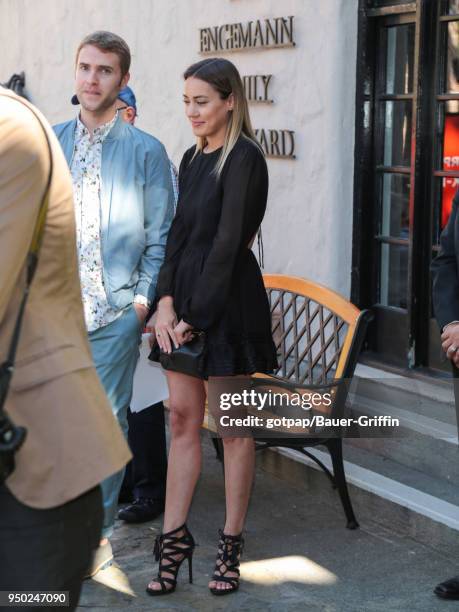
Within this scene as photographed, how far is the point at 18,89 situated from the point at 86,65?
5799 mm

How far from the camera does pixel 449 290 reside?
13.5 ft

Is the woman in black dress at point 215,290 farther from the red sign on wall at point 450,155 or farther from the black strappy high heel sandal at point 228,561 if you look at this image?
the red sign on wall at point 450,155

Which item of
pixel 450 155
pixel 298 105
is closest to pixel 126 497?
Result: pixel 450 155

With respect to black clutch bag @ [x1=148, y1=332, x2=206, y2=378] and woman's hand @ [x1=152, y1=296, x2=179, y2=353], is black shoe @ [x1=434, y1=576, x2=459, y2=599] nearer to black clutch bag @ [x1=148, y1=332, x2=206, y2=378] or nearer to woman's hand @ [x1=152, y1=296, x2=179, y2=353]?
black clutch bag @ [x1=148, y1=332, x2=206, y2=378]

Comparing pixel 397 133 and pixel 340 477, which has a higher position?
pixel 397 133

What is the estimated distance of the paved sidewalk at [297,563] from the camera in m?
4.14

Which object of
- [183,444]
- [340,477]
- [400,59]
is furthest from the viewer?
[400,59]

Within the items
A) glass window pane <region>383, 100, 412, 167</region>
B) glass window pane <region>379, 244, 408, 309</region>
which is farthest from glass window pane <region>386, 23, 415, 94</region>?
glass window pane <region>379, 244, 408, 309</region>

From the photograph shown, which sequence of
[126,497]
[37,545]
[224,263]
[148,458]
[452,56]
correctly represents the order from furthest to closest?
[452,56], [126,497], [148,458], [224,263], [37,545]

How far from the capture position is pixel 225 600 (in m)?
4.17

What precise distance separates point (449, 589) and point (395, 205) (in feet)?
8.51

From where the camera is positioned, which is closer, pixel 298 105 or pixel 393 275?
pixel 393 275

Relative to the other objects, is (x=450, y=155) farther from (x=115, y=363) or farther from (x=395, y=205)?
(x=115, y=363)

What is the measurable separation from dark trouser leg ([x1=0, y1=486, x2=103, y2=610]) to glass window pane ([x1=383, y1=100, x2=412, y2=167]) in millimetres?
4199
